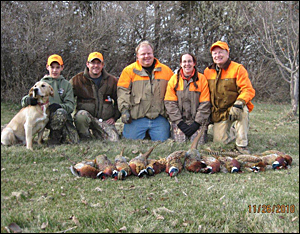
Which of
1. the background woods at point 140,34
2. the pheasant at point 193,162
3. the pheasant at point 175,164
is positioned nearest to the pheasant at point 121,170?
the pheasant at point 175,164

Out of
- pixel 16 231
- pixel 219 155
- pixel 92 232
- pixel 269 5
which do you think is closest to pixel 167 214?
pixel 92 232

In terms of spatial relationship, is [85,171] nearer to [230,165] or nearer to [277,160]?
[230,165]

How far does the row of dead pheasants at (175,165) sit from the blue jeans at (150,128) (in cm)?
183

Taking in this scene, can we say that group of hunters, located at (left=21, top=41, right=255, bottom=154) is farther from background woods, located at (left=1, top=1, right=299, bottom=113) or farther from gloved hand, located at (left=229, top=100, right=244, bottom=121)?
background woods, located at (left=1, top=1, right=299, bottom=113)

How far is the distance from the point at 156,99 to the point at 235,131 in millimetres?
1934

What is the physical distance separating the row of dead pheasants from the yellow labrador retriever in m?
1.59

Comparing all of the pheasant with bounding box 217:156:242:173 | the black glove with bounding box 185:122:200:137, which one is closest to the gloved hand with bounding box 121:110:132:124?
the black glove with bounding box 185:122:200:137

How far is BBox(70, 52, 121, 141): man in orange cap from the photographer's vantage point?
6562mm

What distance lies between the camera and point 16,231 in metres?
2.47

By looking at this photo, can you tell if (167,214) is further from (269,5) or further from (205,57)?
(205,57)

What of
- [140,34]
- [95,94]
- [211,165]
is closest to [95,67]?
[95,94]

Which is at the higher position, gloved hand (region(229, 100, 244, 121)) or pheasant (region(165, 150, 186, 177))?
gloved hand (region(229, 100, 244, 121))

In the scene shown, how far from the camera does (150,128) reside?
266 inches

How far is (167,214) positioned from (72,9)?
43.0ft
